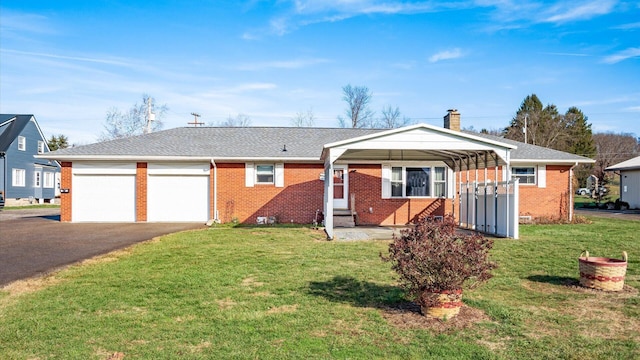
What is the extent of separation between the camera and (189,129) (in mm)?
22797

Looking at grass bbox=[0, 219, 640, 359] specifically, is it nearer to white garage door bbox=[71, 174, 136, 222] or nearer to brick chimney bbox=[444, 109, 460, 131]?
white garage door bbox=[71, 174, 136, 222]

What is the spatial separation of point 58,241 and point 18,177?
27.6 meters

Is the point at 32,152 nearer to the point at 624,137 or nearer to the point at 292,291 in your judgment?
the point at 292,291

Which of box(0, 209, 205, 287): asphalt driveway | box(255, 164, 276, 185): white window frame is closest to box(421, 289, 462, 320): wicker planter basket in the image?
box(0, 209, 205, 287): asphalt driveway

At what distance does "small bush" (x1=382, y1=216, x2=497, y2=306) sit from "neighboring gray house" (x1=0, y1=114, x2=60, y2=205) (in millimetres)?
35460

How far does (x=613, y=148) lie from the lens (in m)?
61.7

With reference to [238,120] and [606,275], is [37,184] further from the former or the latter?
[606,275]

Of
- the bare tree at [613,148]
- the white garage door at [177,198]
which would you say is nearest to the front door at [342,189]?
the white garage door at [177,198]

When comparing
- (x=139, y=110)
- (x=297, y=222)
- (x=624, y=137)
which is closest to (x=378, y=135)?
(x=297, y=222)

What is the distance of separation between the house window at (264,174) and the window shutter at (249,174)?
0.70ft

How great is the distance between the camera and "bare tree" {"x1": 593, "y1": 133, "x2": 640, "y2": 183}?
55.2m

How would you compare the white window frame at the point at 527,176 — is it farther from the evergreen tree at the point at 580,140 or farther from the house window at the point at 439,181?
the evergreen tree at the point at 580,140

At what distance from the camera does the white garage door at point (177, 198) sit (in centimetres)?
1914

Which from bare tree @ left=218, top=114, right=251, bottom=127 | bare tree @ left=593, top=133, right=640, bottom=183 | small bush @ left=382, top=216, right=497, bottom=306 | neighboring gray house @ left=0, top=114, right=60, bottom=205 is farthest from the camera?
bare tree @ left=593, top=133, right=640, bottom=183
